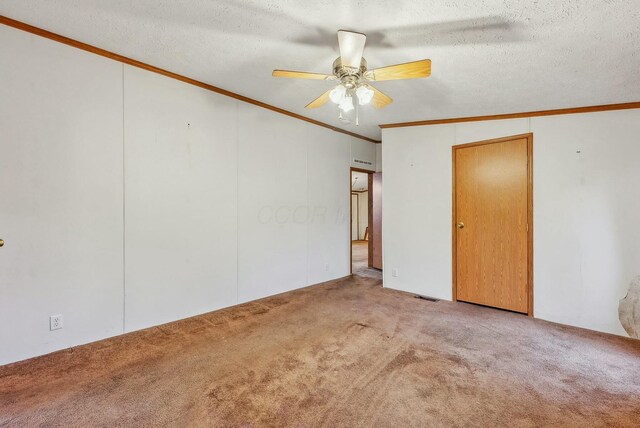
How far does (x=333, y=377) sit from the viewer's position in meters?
2.27

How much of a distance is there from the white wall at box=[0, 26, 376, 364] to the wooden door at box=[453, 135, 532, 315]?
2520mm

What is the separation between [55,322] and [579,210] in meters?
5.36

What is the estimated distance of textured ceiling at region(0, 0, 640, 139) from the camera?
1998 mm

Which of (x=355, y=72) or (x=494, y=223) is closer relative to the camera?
(x=355, y=72)

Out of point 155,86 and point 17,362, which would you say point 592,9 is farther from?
point 17,362

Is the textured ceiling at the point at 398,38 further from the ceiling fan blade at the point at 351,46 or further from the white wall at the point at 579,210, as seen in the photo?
the white wall at the point at 579,210

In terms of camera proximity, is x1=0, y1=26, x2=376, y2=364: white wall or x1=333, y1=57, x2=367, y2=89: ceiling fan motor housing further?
x1=0, y1=26, x2=376, y2=364: white wall

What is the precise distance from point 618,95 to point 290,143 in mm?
3804

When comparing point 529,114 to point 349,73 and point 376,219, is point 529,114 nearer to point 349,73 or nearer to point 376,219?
point 349,73

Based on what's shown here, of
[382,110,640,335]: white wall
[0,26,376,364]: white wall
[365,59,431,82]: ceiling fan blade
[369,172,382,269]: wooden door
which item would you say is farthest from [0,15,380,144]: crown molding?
[382,110,640,335]: white wall

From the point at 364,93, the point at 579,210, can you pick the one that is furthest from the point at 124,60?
the point at 579,210

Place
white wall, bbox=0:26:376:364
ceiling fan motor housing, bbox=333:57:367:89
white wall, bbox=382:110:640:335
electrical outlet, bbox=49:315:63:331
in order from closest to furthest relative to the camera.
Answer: ceiling fan motor housing, bbox=333:57:367:89 < white wall, bbox=0:26:376:364 < electrical outlet, bbox=49:315:63:331 < white wall, bbox=382:110:640:335

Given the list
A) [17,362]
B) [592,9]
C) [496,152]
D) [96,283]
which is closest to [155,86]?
[96,283]

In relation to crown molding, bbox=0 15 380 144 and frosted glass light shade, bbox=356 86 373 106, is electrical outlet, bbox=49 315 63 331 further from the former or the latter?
frosted glass light shade, bbox=356 86 373 106
